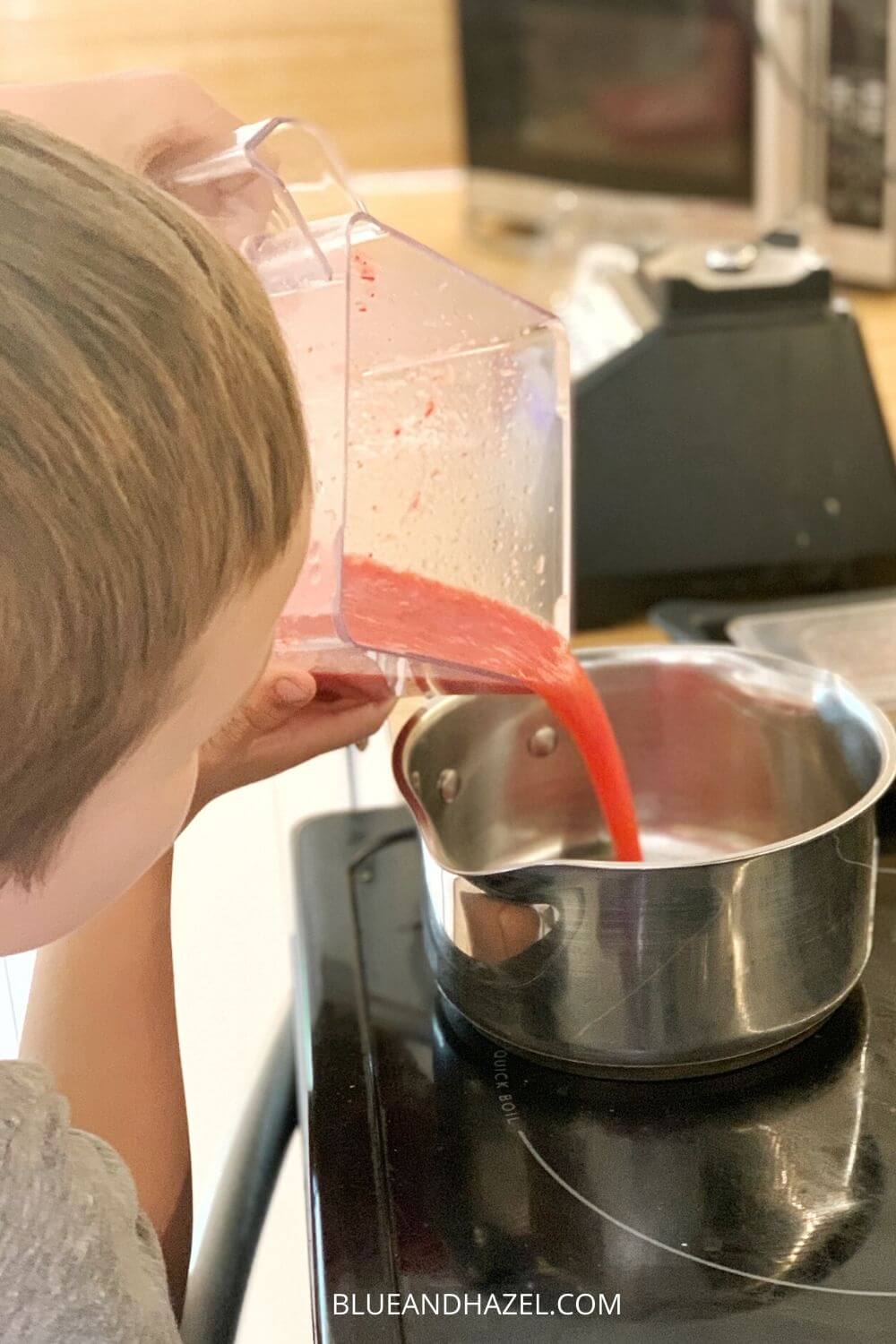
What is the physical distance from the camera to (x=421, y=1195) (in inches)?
24.3

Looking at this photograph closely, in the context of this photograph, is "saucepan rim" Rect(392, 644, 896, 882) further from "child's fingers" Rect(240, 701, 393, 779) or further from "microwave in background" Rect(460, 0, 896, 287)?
"microwave in background" Rect(460, 0, 896, 287)

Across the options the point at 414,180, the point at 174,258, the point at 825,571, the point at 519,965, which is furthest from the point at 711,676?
the point at 414,180

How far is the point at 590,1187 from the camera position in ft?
2.01

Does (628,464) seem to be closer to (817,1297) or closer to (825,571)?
(825,571)

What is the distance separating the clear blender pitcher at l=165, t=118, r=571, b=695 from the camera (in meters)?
0.71

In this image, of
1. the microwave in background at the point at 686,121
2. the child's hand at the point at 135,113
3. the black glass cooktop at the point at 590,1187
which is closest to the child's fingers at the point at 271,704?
the black glass cooktop at the point at 590,1187

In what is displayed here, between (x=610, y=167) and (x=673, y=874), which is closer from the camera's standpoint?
(x=673, y=874)

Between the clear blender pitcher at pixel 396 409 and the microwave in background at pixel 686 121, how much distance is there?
→ 0.63 m

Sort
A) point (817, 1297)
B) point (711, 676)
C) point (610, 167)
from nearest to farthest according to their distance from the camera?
point (817, 1297) < point (711, 676) < point (610, 167)

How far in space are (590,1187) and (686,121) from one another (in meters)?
1.49

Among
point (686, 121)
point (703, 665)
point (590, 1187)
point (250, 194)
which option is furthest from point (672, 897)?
point (686, 121)

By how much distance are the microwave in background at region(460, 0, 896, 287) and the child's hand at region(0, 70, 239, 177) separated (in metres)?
0.72

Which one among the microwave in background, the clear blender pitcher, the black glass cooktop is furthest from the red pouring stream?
the microwave in background

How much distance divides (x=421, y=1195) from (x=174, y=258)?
36cm
